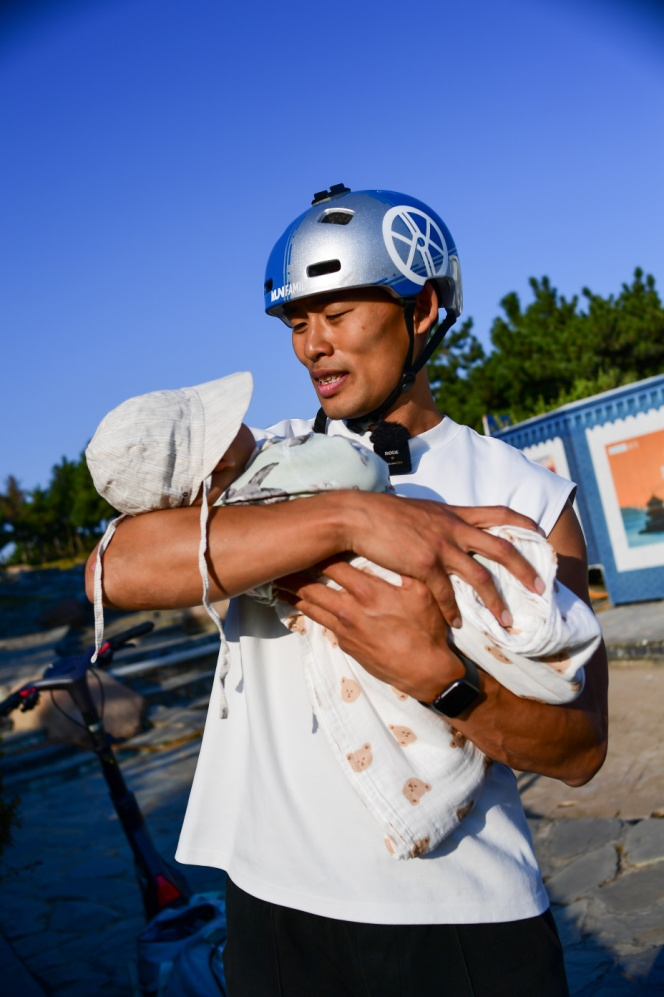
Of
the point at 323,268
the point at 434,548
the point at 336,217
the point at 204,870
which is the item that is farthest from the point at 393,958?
the point at 204,870

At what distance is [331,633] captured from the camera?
5.65 feet

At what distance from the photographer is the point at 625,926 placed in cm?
421

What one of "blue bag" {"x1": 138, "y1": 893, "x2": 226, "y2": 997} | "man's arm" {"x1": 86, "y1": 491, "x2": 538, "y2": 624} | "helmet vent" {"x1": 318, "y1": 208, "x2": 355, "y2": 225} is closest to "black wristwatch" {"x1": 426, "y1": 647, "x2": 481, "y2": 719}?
"man's arm" {"x1": 86, "y1": 491, "x2": 538, "y2": 624}

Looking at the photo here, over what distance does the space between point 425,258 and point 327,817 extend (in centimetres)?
143

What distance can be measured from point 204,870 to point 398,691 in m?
4.98

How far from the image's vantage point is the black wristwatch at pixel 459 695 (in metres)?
1.59

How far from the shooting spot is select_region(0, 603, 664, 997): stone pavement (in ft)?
13.7

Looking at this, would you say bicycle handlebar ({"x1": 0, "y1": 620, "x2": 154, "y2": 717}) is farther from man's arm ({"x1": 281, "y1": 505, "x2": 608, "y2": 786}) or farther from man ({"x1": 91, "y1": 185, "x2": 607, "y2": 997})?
man's arm ({"x1": 281, "y1": 505, "x2": 608, "y2": 786})

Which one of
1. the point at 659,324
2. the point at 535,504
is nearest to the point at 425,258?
the point at 535,504

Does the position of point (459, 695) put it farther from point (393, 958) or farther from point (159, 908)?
point (159, 908)

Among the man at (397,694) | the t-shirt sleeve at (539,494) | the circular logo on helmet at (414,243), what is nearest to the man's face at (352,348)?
the man at (397,694)

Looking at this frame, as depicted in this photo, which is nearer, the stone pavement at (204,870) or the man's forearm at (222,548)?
the man's forearm at (222,548)

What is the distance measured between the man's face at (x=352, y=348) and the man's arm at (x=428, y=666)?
0.63m

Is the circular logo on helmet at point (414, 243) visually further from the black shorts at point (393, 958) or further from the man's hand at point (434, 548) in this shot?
the black shorts at point (393, 958)
